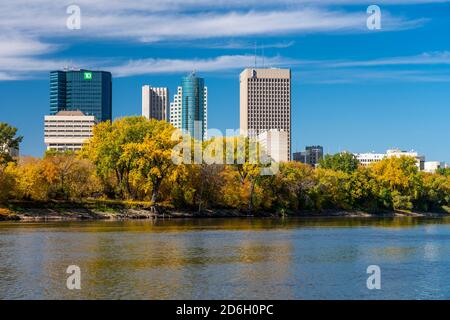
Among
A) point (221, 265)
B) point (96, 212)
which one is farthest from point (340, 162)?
point (221, 265)

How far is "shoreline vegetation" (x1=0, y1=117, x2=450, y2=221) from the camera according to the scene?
102062 mm

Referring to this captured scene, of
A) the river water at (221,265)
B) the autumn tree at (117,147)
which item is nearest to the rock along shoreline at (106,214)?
the autumn tree at (117,147)

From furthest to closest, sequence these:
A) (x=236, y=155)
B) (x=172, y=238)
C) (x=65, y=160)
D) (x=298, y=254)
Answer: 1. (x=236, y=155)
2. (x=65, y=160)
3. (x=172, y=238)
4. (x=298, y=254)

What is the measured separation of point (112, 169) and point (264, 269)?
74.1 metres

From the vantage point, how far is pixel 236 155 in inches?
4700

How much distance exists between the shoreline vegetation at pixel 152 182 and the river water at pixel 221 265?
33544mm

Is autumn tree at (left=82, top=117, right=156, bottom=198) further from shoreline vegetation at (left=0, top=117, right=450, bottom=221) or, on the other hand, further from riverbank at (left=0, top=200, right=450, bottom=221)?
riverbank at (left=0, top=200, right=450, bottom=221)

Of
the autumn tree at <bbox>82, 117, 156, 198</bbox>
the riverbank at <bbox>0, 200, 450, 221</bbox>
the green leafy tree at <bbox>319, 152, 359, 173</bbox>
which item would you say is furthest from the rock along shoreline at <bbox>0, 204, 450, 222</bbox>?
the green leafy tree at <bbox>319, 152, 359, 173</bbox>

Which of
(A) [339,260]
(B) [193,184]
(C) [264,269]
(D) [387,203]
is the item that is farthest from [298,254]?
(D) [387,203]

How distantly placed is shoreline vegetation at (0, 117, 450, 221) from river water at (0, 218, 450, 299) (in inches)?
1321

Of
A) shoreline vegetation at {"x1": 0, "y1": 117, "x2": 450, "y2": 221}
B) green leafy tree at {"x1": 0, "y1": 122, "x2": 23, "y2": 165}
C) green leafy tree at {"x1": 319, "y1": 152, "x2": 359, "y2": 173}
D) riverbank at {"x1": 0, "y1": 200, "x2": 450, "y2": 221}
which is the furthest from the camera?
green leafy tree at {"x1": 319, "y1": 152, "x2": 359, "y2": 173}

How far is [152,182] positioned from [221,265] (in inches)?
2599

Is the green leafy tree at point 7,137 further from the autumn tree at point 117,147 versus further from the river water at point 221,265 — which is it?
the river water at point 221,265
